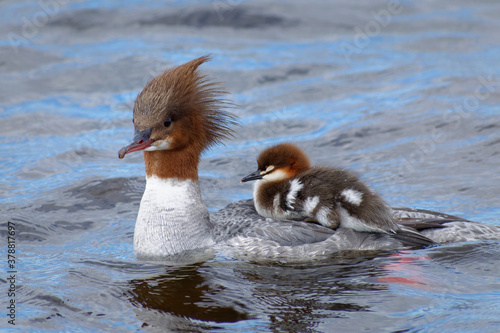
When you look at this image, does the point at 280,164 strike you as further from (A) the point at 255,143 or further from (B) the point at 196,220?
(A) the point at 255,143

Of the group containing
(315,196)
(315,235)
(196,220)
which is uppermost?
(315,196)

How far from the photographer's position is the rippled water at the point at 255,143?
5.89m

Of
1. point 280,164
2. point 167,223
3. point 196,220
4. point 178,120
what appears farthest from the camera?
point 280,164

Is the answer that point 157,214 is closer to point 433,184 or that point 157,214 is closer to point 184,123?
point 184,123

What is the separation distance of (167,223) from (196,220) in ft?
0.99

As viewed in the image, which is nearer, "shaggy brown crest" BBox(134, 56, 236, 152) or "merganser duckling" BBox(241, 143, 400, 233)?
"shaggy brown crest" BBox(134, 56, 236, 152)

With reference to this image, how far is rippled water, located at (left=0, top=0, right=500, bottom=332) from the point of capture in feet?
19.3

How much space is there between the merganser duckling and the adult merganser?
0.14m

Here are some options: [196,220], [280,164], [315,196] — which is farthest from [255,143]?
[315,196]

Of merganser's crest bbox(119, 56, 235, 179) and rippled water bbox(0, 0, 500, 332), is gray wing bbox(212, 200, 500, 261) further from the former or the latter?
merganser's crest bbox(119, 56, 235, 179)

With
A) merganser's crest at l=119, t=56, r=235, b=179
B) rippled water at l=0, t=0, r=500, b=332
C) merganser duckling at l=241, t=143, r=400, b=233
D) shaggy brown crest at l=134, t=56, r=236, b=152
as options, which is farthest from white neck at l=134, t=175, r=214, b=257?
merganser duckling at l=241, t=143, r=400, b=233

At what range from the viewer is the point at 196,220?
6.90 m

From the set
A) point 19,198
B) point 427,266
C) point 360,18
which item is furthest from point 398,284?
point 360,18

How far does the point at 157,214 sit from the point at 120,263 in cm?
63
